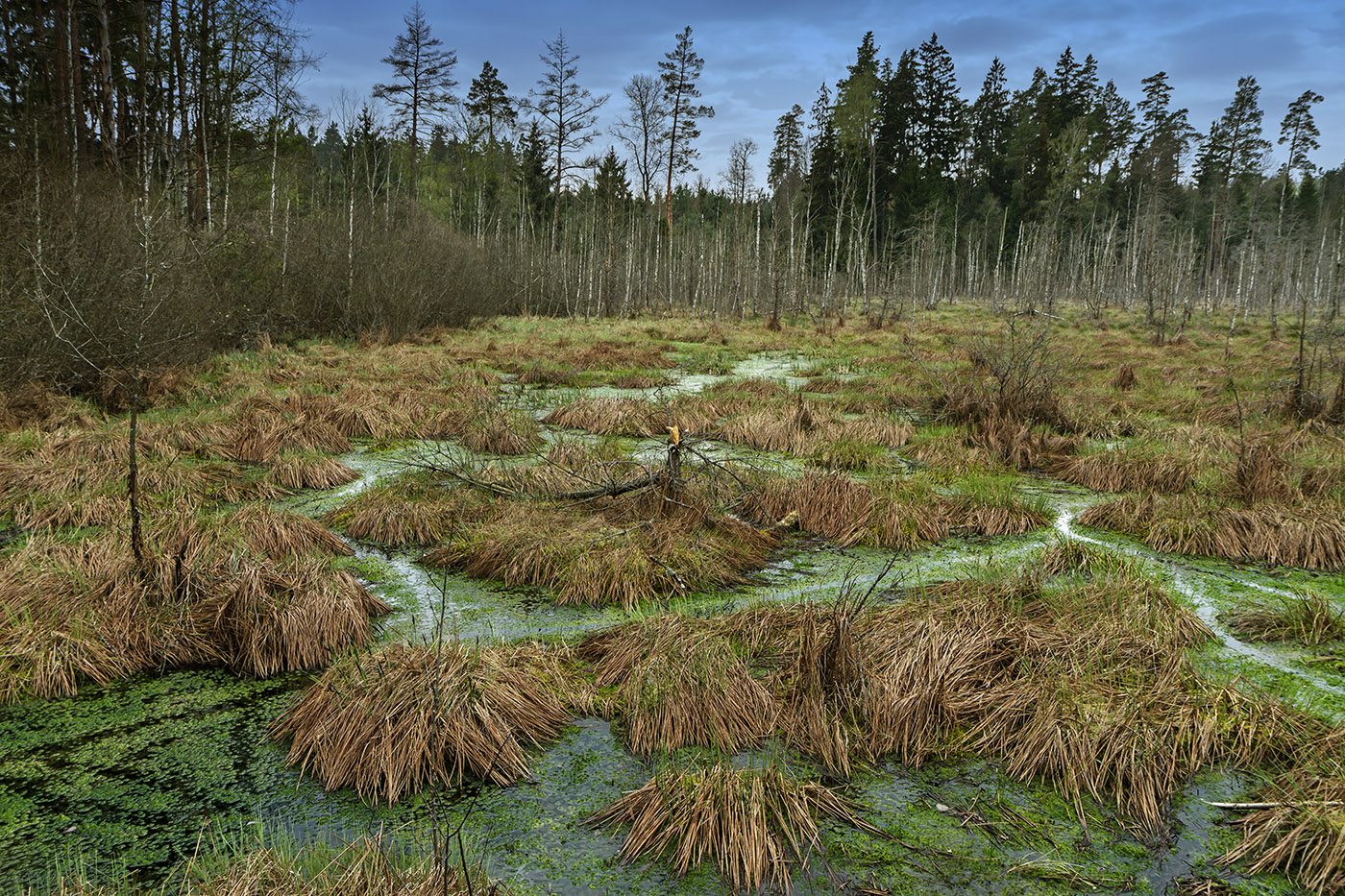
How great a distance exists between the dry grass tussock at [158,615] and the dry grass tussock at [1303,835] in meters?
3.94

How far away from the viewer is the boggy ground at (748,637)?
8.77 feet

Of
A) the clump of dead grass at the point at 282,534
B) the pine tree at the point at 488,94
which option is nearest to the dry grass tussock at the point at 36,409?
the clump of dead grass at the point at 282,534

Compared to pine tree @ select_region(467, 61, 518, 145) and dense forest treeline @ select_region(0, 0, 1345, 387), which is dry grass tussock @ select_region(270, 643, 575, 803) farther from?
pine tree @ select_region(467, 61, 518, 145)

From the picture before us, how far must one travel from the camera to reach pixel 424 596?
4828 millimetres

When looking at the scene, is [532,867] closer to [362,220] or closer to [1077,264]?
[362,220]

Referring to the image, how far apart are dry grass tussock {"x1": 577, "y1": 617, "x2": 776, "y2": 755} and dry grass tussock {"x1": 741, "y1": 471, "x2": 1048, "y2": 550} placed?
261cm

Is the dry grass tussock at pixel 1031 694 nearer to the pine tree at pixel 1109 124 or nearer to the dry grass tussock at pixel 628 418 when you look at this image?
the dry grass tussock at pixel 628 418

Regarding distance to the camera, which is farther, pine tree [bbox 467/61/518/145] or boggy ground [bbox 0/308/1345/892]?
pine tree [bbox 467/61/518/145]

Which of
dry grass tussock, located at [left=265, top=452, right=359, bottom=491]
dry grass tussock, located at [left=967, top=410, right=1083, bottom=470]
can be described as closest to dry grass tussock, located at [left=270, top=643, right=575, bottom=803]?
dry grass tussock, located at [left=265, top=452, right=359, bottom=491]

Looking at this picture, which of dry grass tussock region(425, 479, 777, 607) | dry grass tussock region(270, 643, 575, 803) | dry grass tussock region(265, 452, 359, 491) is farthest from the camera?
dry grass tussock region(265, 452, 359, 491)

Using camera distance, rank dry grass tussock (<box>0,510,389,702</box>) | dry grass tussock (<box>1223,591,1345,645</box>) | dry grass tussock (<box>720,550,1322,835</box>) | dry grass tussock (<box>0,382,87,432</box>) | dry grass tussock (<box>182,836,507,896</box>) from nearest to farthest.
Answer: dry grass tussock (<box>182,836,507,896</box>) → dry grass tussock (<box>720,550,1322,835</box>) → dry grass tussock (<box>0,510,389,702</box>) → dry grass tussock (<box>1223,591,1345,645</box>) → dry grass tussock (<box>0,382,87,432</box>)

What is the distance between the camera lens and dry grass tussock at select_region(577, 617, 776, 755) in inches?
127

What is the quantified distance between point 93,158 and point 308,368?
4827 millimetres

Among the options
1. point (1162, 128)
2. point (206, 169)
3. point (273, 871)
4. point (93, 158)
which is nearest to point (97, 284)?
point (93, 158)
